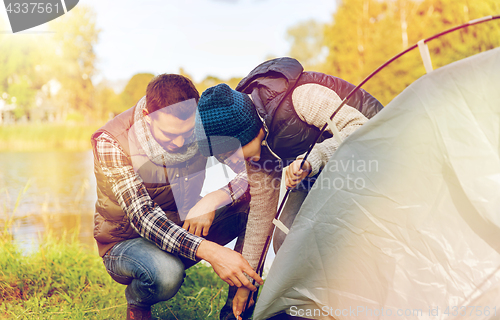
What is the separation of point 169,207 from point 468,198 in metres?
1.08

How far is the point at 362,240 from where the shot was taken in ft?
3.34

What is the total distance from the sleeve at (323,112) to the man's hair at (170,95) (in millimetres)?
396

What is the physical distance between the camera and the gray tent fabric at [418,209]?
89 centimetres

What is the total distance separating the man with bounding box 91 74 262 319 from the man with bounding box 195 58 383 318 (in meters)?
0.15

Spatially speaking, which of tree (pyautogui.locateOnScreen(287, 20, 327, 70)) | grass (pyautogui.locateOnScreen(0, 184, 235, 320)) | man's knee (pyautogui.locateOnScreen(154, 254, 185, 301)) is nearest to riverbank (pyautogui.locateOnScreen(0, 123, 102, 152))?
grass (pyautogui.locateOnScreen(0, 184, 235, 320))

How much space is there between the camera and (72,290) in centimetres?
182

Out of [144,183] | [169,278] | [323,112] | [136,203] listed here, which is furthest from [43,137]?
[323,112]

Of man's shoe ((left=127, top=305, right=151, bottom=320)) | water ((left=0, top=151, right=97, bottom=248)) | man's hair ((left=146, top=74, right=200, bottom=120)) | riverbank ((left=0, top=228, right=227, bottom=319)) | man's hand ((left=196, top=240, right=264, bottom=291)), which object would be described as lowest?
water ((left=0, top=151, right=97, bottom=248))

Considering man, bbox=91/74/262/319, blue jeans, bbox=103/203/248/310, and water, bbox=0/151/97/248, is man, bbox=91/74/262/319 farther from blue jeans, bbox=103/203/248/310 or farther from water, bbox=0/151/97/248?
water, bbox=0/151/97/248

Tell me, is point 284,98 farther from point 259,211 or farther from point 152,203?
point 152,203

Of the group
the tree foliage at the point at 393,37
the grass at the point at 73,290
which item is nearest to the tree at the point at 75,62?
the tree foliage at the point at 393,37

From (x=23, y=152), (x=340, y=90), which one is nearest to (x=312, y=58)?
(x=23, y=152)

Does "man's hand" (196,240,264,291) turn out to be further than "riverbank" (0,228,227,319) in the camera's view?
No

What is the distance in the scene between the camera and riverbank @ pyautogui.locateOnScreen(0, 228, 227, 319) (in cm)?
159
